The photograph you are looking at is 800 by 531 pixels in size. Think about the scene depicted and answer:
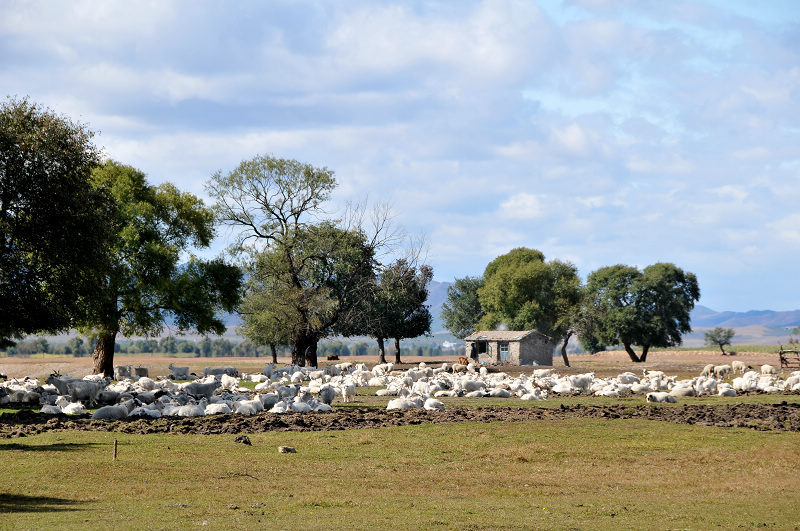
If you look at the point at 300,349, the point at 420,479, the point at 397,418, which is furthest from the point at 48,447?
the point at 300,349

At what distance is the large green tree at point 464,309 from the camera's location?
119000 millimetres

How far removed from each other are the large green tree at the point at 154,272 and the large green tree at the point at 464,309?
6690cm

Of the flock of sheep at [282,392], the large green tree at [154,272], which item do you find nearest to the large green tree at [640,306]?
the flock of sheep at [282,392]

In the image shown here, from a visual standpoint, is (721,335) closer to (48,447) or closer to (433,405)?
(433,405)

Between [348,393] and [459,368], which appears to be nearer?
[348,393]

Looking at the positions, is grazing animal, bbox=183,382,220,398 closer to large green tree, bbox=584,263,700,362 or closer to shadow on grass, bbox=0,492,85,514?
shadow on grass, bbox=0,492,85,514

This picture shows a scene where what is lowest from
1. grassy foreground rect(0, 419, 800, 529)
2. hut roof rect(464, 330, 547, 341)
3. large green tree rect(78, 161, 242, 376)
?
grassy foreground rect(0, 419, 800, 529)

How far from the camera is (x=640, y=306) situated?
100812 mm

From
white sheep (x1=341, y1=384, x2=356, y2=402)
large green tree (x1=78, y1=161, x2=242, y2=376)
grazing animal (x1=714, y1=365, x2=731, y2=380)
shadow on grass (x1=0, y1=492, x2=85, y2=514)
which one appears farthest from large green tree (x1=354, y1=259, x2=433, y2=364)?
shadow on grass (x1=0, y1=492, x2=85, y2=514)

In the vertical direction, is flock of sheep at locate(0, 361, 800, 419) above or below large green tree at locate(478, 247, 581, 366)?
below

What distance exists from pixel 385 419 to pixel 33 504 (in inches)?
564

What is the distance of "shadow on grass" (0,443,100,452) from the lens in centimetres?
2070

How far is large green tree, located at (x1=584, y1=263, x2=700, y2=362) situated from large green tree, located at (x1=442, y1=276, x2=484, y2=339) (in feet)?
64.6

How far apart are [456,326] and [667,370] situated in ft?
177
